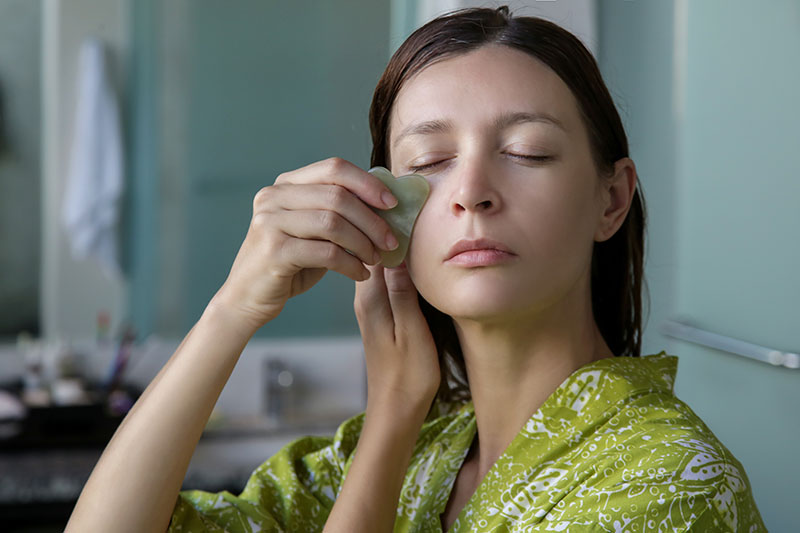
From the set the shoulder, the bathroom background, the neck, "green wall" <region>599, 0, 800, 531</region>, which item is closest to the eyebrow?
the neck

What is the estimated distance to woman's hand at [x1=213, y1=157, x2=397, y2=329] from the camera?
31.6 inches

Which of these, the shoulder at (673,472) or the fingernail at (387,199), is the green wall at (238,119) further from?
the shoulder at (673,472)

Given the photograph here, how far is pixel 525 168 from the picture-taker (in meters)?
0.83

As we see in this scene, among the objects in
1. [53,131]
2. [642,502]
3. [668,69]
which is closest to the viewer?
[642,502]

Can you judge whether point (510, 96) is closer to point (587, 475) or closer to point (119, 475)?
point (587, 475)

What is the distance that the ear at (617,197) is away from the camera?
94cm

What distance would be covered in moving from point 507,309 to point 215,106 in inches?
65.0

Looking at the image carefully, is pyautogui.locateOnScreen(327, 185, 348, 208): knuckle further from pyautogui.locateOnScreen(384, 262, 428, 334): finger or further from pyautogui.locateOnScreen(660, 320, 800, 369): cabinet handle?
pyautogui.locateOnScreen(660, 320, 800, 369): cabinet handle

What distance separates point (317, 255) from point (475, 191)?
0.17 m

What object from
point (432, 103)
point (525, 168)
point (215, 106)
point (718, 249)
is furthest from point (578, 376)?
point (215, 106)

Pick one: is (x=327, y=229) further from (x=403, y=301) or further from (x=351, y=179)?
(x=403, y=301)

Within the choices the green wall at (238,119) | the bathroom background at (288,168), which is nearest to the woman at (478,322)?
the bathroom background at (288,168)

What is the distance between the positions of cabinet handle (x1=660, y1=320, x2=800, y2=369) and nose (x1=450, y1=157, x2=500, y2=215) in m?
1.07

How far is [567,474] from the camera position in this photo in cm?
78
